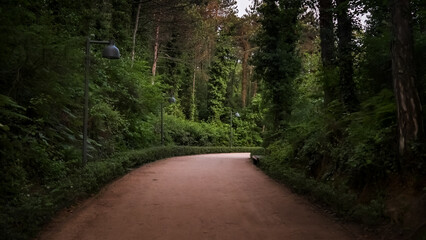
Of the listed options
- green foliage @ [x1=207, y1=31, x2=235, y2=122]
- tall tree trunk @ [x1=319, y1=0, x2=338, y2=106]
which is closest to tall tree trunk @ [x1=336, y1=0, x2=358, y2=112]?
tall tree trunk @ [x1=319, y1=0, x2=338, y2=106]

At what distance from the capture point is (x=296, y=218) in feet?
23.8

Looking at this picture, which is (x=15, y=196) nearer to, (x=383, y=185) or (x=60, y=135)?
(x=60, y=135)

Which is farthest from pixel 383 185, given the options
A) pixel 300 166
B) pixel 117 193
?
pixel 117 193

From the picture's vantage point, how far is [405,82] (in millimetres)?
6926

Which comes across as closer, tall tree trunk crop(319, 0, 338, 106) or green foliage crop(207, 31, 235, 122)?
tall tree trunk crop(319, 0, 338, 106)

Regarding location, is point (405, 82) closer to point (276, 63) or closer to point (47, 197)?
point (47, 197)

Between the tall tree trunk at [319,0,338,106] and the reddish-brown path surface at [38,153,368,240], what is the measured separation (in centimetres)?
357

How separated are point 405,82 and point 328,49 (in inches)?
250

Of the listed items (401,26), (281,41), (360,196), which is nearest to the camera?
(401,26)

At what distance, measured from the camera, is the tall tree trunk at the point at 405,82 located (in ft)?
22.4

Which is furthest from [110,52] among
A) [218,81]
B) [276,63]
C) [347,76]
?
[218,81]

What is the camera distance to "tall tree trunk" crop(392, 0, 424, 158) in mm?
6812

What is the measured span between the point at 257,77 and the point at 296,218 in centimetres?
1394

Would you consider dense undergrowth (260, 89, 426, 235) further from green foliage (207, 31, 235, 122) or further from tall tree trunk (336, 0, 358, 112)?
green foliage (207, 31, 235, 122)
